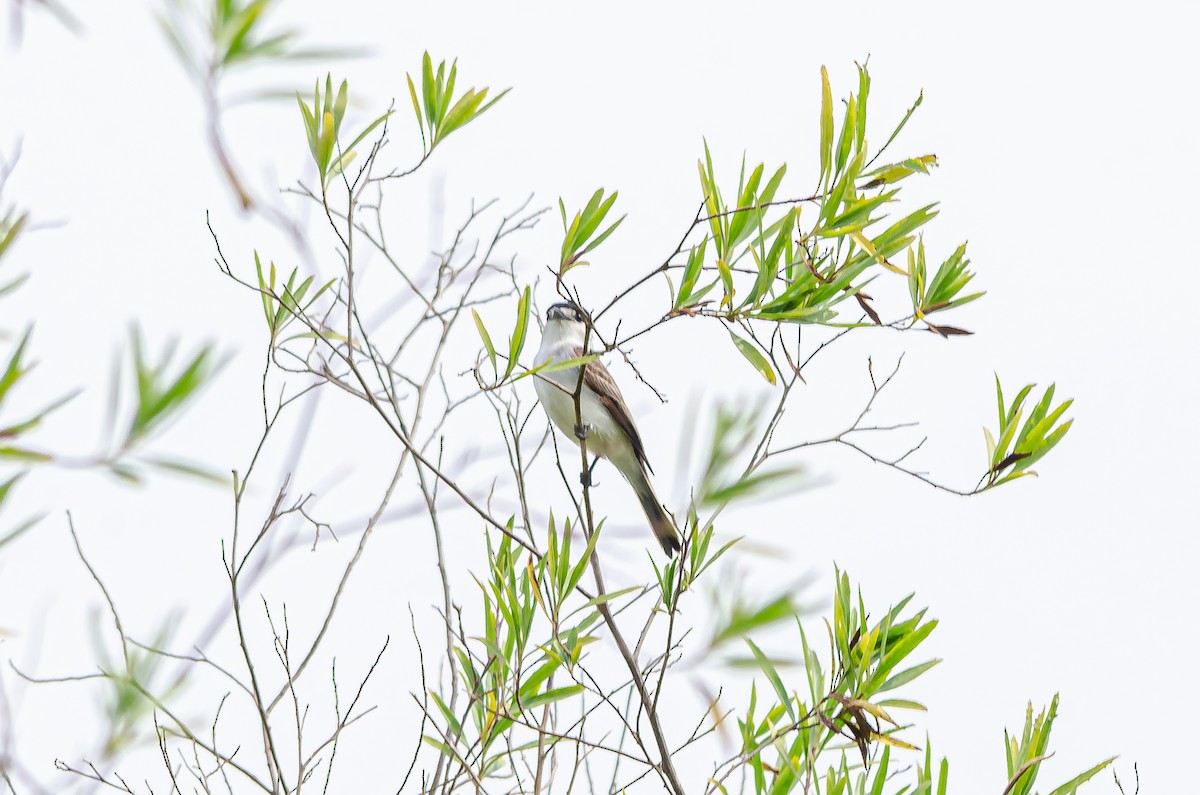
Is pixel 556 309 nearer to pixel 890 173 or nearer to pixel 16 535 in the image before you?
pixel 890 173

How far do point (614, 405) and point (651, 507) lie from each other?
533mm

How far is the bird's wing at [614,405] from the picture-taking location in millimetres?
5754

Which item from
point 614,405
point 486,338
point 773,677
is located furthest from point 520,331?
point 614,405

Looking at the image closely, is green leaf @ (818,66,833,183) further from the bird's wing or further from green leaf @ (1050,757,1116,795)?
the bird's wing

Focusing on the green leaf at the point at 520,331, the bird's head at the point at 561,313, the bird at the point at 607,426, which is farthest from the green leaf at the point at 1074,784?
the bird's head at the point at 561,313

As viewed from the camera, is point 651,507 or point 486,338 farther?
point 651,507

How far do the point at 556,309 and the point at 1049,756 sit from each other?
12.7 ft

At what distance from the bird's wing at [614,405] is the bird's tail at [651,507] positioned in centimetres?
8

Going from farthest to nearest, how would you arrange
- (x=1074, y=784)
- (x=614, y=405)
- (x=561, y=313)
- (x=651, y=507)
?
(x=561, y=313) < (x=651, y=507) < (x=614, y=405) < (x=1074, y=784)

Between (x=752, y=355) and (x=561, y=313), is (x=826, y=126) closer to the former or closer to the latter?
(x=752, y=355)

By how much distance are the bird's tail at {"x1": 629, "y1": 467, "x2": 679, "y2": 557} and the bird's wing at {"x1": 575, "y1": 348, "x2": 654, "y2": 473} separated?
0.08m

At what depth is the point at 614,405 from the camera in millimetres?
5785

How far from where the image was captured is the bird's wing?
5754 millimetres

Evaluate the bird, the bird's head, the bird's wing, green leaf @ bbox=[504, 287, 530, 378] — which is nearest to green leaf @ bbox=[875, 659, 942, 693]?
green leaf @ bbox=[504, 287, 530, 378]
